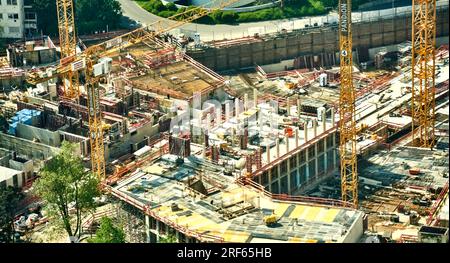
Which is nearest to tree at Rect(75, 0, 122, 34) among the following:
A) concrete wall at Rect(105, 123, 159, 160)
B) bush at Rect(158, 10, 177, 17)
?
bush at Rect(158, 10, 177, 17)

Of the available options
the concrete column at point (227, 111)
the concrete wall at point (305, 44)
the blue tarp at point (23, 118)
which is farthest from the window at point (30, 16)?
the concrete column at point (227, 111)

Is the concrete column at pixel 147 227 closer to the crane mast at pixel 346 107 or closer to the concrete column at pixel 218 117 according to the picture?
the crane mast at pixel 346 107

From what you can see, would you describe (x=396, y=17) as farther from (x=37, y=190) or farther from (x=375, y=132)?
(x=37, y=190)

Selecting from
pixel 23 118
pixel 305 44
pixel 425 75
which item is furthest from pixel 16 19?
pixel 425 75

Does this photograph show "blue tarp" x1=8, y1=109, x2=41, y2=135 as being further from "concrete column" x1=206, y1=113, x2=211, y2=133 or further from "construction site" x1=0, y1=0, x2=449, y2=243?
"concrete column" x1=206, y1=113, x2=211, y2=133

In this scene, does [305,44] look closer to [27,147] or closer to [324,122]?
[324,122]

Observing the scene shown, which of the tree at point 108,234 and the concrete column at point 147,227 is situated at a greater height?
the tree at point 108,234
